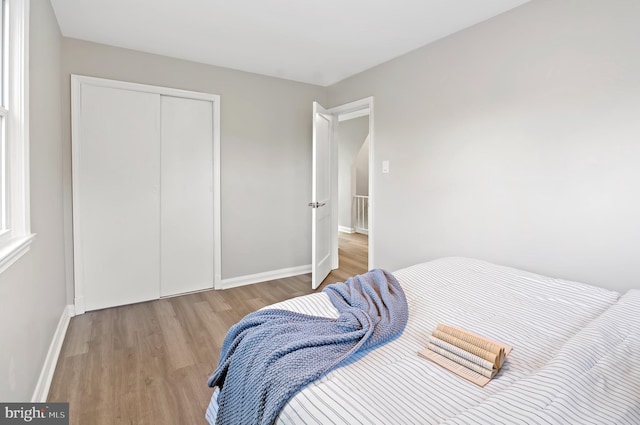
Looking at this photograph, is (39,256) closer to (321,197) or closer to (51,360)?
(51,360)

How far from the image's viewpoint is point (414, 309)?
59.4 inches

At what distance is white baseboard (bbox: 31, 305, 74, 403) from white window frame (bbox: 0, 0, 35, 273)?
820 millimetres

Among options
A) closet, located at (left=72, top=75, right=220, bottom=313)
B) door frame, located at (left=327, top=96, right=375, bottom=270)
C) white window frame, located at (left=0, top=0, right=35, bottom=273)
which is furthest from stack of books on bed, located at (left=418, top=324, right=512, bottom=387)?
closet, located at (left=72, top=75, right=220, bottom=313)

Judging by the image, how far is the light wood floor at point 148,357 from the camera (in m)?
1.73

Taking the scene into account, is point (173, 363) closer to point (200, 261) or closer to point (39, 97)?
point (200, 261)

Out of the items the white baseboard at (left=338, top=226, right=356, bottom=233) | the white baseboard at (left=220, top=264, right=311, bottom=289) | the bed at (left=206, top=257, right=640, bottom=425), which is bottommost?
the white baseboard at (left=220, top=264, right=311, bottom=289)

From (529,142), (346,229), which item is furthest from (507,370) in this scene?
(346,229)

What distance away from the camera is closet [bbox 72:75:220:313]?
2902 millimetres

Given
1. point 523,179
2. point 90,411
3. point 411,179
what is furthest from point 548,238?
point 90,411

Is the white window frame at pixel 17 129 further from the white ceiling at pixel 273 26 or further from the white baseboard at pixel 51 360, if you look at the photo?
the white ceiling at pixel 273 26

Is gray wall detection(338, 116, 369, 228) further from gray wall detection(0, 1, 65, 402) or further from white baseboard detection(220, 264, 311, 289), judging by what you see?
gray wall detection(0, 1, 65, 402)

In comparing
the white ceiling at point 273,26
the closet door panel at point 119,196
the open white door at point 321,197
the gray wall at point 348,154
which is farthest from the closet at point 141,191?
the gray wall at point 348,154

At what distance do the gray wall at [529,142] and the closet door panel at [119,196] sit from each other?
244 cm

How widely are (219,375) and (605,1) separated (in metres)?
2.81
